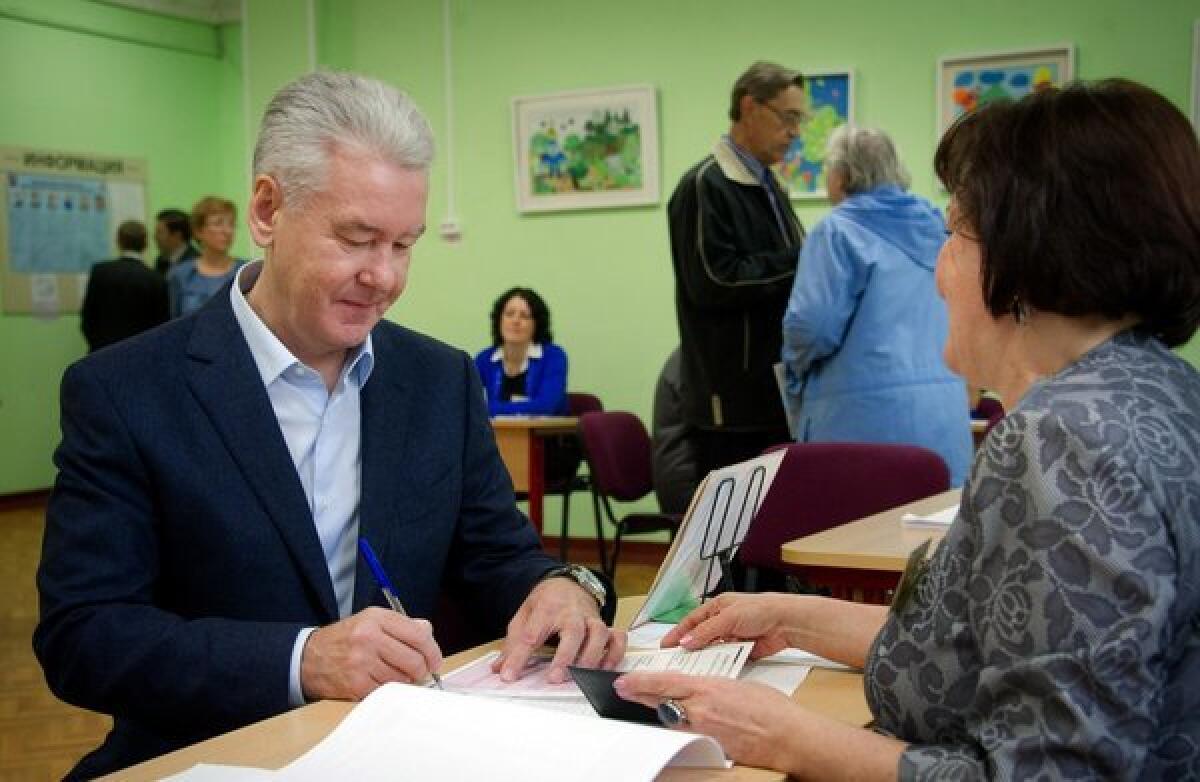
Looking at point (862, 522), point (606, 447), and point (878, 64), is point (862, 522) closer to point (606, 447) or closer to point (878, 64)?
point (606, 447)

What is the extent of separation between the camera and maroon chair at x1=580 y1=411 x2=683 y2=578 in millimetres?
5293

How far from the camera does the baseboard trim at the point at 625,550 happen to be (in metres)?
6.89

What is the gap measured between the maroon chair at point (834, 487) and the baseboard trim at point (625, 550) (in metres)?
3.57

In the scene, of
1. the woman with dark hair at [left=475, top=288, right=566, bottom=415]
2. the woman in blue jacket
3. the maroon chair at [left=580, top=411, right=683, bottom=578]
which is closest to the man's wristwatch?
the woman in blue jacket

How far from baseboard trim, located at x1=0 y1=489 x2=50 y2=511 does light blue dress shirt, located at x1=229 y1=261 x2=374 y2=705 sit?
7500 millimetres

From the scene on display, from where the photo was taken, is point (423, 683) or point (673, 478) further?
point (673, 478)

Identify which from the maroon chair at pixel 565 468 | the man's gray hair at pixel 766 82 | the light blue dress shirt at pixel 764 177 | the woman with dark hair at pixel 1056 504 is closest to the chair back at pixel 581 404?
the maroon chair at pixel 565 468

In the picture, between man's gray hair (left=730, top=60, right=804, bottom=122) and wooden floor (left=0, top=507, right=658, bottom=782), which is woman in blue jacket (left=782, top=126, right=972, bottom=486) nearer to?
man's gray hair (left=730, top=60, right=804, bottom=122)

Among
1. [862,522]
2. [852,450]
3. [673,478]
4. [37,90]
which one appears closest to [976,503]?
[862,522]

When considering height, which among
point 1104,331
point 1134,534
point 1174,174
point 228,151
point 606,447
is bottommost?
point 606,447

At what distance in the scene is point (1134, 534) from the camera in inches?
41.1

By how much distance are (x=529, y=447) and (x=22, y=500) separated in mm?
4648

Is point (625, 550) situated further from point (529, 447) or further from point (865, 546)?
point (865, 546)

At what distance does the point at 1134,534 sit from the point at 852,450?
6.90 feet
